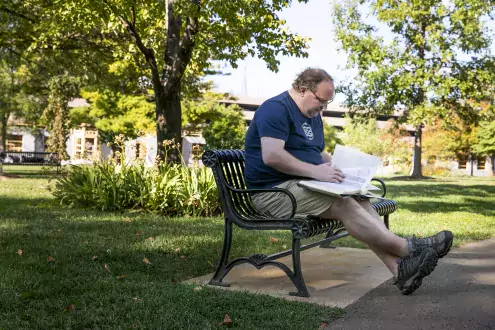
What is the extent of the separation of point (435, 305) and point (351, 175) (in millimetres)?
1027

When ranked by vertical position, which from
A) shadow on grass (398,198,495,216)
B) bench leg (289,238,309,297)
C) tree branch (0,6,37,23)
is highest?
tree branch (0,6,37,23)

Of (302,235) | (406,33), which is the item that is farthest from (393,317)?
(406,33)

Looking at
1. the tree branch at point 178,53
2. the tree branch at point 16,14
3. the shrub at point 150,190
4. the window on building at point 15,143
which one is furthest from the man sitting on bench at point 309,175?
the window on building at point 15,143

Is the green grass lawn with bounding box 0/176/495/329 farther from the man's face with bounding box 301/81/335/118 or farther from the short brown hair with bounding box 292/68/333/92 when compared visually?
the short brown hair with bounding box 292/68/333/92

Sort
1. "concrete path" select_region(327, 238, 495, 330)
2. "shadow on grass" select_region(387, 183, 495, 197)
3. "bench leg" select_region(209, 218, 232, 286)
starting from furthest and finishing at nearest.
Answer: "shadow on grass" select_region(387, 183, 495, 197) < "bench leg" select_region(209, 218, 232, 286) < "concrete path" select_region(327, 238, 495, 330)

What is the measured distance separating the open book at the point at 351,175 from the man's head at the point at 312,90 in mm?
428

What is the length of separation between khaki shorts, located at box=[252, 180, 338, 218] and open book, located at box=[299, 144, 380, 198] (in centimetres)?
8

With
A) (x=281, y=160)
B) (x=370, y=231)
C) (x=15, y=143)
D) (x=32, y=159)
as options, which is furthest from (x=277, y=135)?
(x=15, y=143)

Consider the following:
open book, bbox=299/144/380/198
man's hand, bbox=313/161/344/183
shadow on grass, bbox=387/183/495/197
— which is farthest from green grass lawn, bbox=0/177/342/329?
shadow on grass, bbox=387/183/495/197

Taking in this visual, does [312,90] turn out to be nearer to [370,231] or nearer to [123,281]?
[370,231]

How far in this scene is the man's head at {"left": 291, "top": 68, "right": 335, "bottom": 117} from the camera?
4.30 m

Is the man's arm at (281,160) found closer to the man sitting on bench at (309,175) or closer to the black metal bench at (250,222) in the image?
the man sitting on bench at (309,175)

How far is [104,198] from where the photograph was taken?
940 cm

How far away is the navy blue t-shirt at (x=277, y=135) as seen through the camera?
13.7 ft
